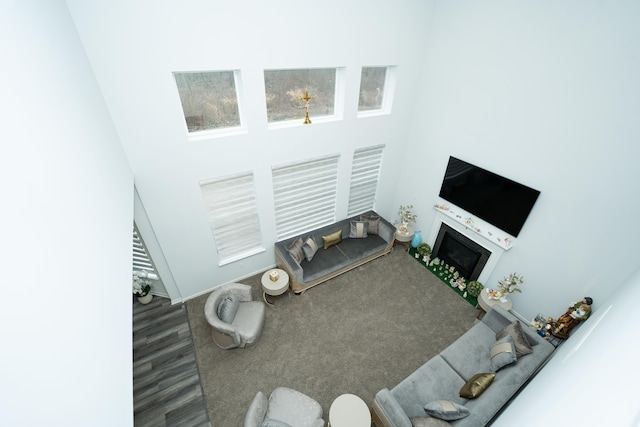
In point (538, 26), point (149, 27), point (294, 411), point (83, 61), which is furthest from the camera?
point (538, 26)

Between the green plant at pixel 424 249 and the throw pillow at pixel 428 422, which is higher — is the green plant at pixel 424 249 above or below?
below

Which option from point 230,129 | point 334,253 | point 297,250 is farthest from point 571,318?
point 230,129

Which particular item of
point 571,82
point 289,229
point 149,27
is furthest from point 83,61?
point 571,82

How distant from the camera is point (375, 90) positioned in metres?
5.92

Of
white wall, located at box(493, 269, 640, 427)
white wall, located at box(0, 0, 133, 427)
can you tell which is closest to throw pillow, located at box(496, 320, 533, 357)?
white wall, located at box(493, 269, 640, 427)

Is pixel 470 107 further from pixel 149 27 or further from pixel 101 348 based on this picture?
pixel 101 348

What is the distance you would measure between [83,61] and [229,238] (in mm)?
3643

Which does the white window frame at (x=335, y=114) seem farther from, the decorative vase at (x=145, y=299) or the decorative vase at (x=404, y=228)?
the decorative vase at (x=145, y=299)

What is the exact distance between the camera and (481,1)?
4.81m

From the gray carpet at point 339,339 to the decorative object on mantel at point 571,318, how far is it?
141 centimetres

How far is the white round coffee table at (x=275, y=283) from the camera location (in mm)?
5659

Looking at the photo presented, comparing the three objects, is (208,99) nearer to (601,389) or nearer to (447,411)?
(601,389)

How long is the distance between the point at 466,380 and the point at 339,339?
2.22 meters

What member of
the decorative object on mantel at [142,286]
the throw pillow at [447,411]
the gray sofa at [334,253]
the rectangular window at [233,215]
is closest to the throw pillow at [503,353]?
the throw pillow at [447,411]
